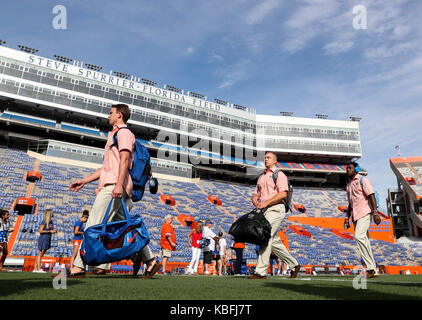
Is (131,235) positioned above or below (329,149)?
below

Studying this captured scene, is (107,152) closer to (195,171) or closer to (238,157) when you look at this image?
(195,171)

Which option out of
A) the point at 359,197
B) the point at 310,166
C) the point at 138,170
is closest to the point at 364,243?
the point at 359,197

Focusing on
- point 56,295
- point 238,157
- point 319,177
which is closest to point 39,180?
point 56,295

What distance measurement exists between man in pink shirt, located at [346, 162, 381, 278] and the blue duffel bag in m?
4.17

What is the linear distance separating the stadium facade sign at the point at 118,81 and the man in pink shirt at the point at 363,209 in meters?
43.4

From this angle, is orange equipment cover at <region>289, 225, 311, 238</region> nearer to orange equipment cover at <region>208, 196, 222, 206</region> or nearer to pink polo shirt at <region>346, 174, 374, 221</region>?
orange equipment cover at <region>208, 196, 222, 206</region>

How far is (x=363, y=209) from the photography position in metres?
5.95

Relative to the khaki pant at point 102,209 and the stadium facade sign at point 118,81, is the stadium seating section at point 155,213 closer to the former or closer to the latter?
the khaki pant at point 102,209

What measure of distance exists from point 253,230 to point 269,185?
0.99 m

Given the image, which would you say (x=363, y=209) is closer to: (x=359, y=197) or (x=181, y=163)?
(x=359, y=197)

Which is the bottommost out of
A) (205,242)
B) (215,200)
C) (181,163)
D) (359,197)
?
(205,242)

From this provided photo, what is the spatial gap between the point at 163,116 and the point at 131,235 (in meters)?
43.9

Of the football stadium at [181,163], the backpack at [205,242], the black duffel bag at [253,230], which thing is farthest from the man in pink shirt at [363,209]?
the football stadium at [181,163]
